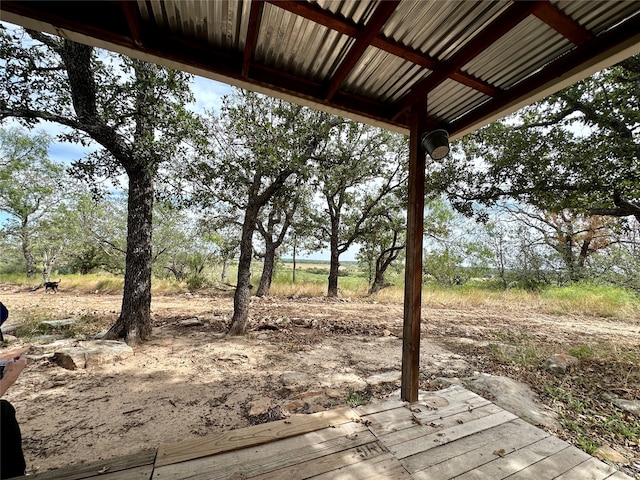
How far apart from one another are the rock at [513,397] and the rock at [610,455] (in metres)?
0.30

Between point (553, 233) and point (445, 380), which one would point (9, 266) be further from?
point (553, 233)

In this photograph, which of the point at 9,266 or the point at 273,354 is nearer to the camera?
the point at 273,354

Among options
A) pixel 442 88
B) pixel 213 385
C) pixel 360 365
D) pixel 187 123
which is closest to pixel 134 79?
pixel 187 123

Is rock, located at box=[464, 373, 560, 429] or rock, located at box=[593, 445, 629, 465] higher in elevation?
rock, located at box=[464, 373, 560, 429]

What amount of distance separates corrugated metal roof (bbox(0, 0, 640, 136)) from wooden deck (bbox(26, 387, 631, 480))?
2.37 m

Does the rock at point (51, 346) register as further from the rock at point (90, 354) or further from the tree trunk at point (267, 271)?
the tree trunk at point (267, 271)

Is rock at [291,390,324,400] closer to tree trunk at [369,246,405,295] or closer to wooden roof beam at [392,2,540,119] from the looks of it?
wooden roof beam at [392,2,540,119]

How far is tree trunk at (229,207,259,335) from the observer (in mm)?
4890

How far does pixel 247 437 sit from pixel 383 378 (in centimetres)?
216

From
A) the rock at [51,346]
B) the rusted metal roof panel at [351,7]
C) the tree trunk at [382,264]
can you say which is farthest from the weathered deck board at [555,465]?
the tree trunk at [382,264]

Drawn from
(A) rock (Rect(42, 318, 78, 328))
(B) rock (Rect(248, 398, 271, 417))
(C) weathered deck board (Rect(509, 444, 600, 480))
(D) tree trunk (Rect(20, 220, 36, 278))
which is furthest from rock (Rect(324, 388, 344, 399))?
(D) tree trunk (Rect(20, 220, 36, 278))

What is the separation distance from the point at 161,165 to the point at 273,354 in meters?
3.68

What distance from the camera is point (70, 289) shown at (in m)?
9.41

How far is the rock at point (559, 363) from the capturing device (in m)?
3.46
